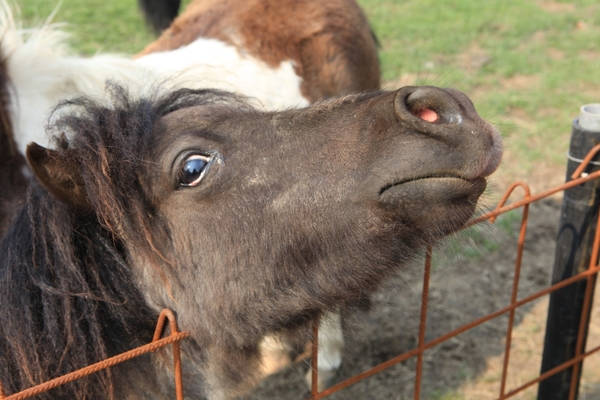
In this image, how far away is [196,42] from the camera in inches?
129

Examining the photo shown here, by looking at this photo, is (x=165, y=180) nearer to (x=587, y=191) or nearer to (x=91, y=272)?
(x=91, y=272)

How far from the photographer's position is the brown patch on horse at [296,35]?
3.33 meters

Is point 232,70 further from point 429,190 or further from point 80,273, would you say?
point 429,190

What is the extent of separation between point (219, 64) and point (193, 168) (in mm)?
1623

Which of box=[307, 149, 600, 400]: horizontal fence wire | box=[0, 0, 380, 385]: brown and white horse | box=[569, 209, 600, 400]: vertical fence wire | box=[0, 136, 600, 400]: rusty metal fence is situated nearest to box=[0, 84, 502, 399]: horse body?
box=[0, 136, 600, 400]: rusty metal fence

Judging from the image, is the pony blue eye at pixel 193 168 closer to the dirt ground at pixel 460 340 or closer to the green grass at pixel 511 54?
the dirt ground at pixel 460 340

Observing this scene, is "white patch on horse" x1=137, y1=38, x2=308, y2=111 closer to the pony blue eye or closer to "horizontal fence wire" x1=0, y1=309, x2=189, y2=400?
the pony blue eye

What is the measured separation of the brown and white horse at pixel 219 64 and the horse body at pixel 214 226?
0.52 meters

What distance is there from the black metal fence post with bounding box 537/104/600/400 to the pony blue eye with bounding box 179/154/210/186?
136 cm

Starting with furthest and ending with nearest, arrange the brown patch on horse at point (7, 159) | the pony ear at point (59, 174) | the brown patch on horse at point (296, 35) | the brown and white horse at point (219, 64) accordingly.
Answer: the brown patch on horse at point (296, 35)
the brown and white horse at point (219, 64)
the brown patch on horse at point (7, 159)
the pony ear at point (59, 174)

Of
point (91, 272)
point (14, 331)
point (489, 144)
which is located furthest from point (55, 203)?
point (489, 144)

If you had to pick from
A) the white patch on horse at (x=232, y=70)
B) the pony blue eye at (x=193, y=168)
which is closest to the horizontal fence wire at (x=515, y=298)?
the pony blue eye at (x=193, y=168)

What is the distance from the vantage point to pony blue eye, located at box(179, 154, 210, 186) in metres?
1.58

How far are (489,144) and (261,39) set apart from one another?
7.23ft
